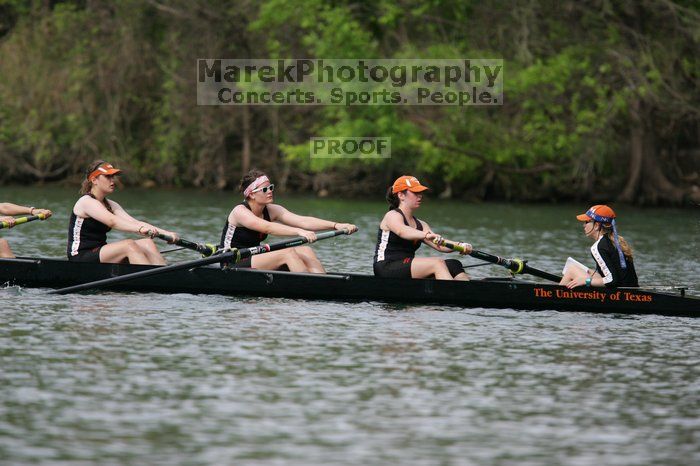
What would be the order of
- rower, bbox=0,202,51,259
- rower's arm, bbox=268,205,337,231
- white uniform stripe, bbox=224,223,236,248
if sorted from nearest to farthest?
white uniform stripe, bbox=224,223,236,248
rower's arm, bbox=268,205,337,231
rower, bbox=0,202,51,259

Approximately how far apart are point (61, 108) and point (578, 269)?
114 feet

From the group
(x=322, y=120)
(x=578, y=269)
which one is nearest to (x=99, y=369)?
(x=578, y=269)

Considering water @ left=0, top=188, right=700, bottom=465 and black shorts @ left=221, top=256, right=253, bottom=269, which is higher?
black shorts @ left=221, top=256, right=253, bottom=269

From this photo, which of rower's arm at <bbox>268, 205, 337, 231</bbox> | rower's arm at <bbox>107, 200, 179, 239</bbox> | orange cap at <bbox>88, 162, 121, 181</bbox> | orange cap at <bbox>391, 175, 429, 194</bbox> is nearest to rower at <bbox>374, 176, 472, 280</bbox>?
orange cap at <bbox>391, 175, 429, 194</bbox>

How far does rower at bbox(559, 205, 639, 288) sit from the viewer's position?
47.2ft

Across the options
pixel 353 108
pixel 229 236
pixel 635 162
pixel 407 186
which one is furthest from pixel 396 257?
pixel 353 108

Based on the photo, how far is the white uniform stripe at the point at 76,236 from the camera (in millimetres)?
15984

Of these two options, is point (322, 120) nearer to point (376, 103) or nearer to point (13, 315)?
point (376, 103)

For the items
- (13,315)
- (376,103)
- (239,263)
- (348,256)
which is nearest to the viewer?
(13,315)

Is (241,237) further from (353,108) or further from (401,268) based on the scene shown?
(353,108)

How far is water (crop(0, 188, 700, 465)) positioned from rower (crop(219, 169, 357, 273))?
0.58 m

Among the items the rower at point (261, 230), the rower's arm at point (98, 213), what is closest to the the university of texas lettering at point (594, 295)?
the rower at point (261, 230)

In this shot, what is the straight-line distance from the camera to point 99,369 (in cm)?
1102

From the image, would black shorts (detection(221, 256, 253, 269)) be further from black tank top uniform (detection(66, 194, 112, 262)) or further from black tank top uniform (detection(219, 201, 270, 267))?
black tank top uniform (detection(66, 194, 112, 262))
